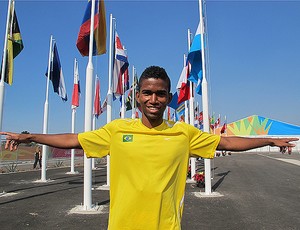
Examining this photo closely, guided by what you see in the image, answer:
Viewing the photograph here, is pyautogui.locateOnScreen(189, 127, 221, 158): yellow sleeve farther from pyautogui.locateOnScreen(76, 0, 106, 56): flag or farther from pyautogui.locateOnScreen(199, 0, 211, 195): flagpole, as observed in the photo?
pyautogui.locateOnScreen(199, 0, 211, 195): flagpole

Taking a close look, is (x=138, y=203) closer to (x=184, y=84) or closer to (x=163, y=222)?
(x=163, y=222)

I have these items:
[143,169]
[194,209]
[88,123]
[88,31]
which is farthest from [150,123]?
[88,31]

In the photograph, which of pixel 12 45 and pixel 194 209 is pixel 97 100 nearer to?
pixel 12 45

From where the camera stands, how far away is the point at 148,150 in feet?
6.45

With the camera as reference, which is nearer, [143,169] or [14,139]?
[143,169]

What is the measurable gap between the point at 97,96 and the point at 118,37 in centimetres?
622

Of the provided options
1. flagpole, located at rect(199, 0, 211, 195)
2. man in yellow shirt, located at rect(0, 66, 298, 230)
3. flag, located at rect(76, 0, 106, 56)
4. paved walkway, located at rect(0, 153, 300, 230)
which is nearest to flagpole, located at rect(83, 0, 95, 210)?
paved walkway, located at rect(0, 153, 300, 230)

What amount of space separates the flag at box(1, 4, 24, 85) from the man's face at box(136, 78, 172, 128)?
32.9 feet

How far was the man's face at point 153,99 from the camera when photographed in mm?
2074

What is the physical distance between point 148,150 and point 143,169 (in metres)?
0.13

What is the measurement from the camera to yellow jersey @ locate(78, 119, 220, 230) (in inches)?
75.2

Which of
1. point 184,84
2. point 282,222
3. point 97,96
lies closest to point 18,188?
point 97,96

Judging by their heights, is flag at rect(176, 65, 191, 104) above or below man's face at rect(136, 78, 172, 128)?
above

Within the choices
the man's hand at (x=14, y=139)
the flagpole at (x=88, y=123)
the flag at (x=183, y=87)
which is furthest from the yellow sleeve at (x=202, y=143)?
the flag at (x=183, y=87)
